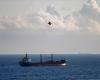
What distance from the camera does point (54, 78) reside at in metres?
183

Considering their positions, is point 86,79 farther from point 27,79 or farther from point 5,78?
point 5,78

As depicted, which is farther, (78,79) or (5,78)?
(5,78)

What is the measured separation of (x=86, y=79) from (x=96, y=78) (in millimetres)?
5152

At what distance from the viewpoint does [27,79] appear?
180500mm

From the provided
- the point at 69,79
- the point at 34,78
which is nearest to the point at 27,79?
the point at 34,78

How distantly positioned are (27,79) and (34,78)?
15.2ft

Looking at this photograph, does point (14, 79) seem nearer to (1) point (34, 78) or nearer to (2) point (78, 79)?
(1) point (34, 78)

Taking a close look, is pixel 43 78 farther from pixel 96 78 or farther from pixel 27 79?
pixel 96 78

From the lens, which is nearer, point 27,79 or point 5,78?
point 27,79

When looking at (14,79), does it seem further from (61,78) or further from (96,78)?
(96,78)

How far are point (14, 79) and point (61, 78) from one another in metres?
18.2

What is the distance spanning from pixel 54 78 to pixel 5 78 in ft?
72.3

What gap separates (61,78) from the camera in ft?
600

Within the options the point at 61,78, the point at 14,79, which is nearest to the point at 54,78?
the point at 61,78
